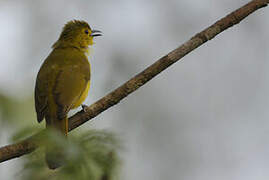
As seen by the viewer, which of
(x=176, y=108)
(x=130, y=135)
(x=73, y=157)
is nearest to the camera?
(x=73, y=157)

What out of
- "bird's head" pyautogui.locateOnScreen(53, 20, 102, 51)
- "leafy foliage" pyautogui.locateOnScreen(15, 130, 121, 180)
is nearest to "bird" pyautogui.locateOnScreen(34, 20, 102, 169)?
"bird's head" pyautogui.locateOnScreen(53, 20, 102, 51)

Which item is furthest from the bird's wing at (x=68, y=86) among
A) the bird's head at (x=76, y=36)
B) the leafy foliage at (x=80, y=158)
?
the leafy foliage at (x=80, y=158)

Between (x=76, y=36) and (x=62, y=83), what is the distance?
1.62 metres

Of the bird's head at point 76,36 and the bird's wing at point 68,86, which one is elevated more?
the bird's wing at point 68,86

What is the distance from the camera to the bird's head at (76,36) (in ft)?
17.8

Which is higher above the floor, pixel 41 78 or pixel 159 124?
pixel 41 78

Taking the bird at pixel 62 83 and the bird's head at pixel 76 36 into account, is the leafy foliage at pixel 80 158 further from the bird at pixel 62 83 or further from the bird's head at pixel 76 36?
the bird's head at pixel 76 36

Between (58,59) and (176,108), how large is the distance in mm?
3874

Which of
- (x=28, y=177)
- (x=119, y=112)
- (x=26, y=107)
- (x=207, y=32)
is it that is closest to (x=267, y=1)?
(x=207, y=32)

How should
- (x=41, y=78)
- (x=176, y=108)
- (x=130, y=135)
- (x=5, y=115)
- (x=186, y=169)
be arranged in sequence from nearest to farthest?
(x=5, y=115), (x=41, y=78), (x=130, y=135), (x=186, y=169), (x=176, y=108)

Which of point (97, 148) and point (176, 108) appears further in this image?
point (176, 108)

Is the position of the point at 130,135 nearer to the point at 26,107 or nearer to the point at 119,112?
the point at 119,112

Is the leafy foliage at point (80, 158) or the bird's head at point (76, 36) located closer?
the leafy foliage at point (80, 158)

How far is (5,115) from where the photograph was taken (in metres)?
1.87
